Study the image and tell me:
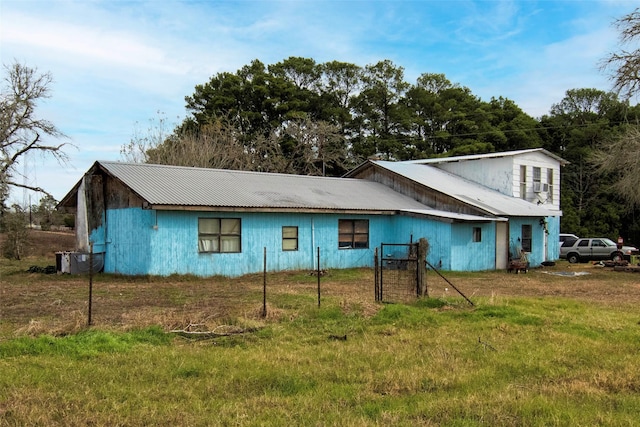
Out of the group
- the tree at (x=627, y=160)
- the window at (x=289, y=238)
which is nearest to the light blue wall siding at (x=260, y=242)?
the window at (x=289, y=238)

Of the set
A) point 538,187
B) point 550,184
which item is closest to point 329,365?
point 538,187

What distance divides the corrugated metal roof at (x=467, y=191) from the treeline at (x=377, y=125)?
11.5m

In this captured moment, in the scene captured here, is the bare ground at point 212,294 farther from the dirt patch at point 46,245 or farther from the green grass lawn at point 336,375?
the dirt patch at point 46,245

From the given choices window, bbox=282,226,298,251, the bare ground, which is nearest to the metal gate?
the bare ground

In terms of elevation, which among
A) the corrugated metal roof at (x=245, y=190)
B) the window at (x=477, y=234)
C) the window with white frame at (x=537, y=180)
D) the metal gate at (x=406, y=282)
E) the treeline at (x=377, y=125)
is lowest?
the metal gate at (x=406, y=282)

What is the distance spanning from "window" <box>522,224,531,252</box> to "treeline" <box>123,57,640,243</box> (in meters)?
17.6

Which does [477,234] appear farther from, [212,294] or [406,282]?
[212,294]

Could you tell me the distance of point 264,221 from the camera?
827 inches

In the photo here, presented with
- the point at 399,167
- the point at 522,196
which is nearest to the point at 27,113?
the point at 399,167

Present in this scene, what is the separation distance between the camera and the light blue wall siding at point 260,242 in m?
18.7

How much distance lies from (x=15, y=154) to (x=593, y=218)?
1638 inches

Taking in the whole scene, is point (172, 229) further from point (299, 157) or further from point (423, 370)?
point (299, 157)

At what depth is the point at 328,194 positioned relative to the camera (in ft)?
81.5

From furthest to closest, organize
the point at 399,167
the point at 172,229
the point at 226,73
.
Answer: the point at 226,73 < the point at 399,167 < the point at 172,229
